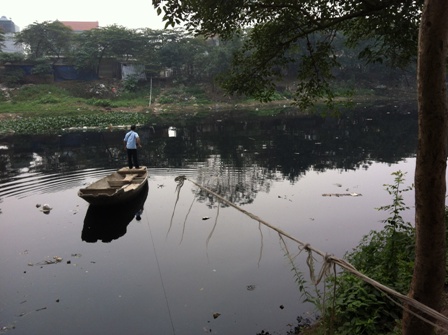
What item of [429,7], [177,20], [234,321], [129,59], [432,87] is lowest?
[234,321]

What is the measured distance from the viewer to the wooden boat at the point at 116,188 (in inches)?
402

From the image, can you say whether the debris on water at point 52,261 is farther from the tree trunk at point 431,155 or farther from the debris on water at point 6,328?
the tree trunk at point 431,155

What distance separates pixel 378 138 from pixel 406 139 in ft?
5.44

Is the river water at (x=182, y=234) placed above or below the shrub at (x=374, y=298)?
below

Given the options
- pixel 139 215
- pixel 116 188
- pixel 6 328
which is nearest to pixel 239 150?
pixel 139 215

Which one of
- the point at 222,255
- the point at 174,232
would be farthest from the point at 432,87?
the point at 174,232

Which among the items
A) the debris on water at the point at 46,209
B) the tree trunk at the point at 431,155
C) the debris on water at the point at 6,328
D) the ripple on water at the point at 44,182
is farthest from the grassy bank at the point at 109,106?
the tree trunk at the point at 431,155

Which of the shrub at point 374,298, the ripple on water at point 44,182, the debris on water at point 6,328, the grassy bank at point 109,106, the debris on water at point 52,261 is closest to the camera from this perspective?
the shrub at point 374,298

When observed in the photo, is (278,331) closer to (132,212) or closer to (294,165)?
(132,212)

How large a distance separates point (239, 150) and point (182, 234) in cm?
1276

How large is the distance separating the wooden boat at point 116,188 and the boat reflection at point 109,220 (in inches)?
14.8

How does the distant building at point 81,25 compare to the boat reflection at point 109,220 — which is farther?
the distant building at point 81,25

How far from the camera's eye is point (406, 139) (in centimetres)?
2291

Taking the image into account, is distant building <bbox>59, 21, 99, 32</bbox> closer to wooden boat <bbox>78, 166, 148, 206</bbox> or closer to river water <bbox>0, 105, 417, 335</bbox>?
river water <bbox>0, 105, 417, 335</bbox>
